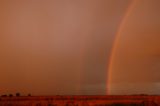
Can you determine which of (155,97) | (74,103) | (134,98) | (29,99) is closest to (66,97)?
(74,103)

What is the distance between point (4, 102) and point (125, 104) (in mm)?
1531

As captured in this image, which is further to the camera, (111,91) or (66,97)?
(111,91)

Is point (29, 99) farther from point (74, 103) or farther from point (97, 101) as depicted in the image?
point (97, 101)

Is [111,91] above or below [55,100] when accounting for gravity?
above

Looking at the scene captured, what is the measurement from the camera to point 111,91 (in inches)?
120

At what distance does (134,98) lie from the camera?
2.52m

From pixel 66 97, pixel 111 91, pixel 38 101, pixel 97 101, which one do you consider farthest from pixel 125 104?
pixel 38 101

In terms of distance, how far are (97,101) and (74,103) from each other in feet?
0.94

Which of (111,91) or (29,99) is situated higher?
(111,91)

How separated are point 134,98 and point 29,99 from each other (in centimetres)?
132

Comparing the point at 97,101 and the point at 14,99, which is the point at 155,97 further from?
the point at 14,99

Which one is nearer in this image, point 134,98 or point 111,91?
point 134,98

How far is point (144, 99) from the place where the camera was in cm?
251

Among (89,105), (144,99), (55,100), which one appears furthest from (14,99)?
(144,99)
